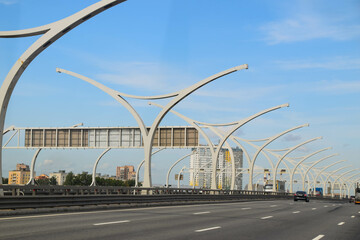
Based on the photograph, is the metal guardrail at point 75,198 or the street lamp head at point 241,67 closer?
the metal guardrail at point 75,198

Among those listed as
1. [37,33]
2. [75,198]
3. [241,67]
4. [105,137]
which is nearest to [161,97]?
[241,67]

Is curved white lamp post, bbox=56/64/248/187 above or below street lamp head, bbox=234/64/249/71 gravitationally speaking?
below

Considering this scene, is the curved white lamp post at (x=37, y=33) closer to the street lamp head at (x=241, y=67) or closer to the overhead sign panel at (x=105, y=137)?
the street lamp head at (x=241, y=67)

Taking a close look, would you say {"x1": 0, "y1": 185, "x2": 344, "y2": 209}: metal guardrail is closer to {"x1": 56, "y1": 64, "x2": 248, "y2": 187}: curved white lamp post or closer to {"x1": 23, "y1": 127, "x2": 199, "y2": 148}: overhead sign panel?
{"x1": 56, "y1": 64, "x2": 248, "y2": 187}: curved white lamp post

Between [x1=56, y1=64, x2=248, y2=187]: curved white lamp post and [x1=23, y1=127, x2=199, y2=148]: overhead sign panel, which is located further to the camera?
[x1=23, y1=127, x2=199, y2=148]: overhead sign panel

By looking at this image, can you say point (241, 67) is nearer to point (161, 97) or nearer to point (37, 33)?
point (161, 97)

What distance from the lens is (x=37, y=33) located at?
2150 cm

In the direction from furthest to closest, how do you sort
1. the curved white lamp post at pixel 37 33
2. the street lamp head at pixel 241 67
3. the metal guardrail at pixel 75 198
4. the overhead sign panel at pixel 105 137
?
the overhead sign panel at pixel 105 137, the street lamp head at pixel 241 67, the curved white lamp post at pixel 37 33, the metal guardrail at pixel 75 198

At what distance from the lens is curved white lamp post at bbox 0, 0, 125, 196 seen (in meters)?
20.0

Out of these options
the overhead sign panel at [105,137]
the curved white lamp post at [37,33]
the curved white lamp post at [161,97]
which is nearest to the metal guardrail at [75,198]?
the curved white lamp post at [37,33]

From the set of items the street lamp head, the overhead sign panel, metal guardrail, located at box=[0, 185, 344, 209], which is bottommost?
metal guardrail, located at box=[0, 185, 344, 209]

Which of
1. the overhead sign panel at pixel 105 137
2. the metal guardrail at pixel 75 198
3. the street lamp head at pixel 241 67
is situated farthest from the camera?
the overhead sign panel at pixel 105 137

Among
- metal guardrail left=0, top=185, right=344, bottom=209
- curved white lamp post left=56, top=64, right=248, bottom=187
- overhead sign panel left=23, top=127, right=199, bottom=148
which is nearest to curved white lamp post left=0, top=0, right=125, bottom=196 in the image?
metal guardrail left=0, top=185, right=344, bottom=209

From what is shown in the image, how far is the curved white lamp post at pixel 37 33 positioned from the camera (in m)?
20.0
